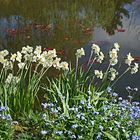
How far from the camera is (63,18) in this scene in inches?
453

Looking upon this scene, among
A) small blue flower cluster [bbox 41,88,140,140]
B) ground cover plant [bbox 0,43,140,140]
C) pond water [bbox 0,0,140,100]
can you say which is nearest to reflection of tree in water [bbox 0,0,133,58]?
pond water [bbox 0,0,140,100]

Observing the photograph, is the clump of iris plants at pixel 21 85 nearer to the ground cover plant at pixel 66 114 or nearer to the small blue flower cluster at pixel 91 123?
the ground cover plant at pixel 66 114

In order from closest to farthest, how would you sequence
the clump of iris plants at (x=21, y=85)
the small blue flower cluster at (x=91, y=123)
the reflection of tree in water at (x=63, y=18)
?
the small blue flower cluster at (x=91, y=123) < the clump of iris plants at (x=21, y=85) < the reflection of tree in water at (x=63, y=18)

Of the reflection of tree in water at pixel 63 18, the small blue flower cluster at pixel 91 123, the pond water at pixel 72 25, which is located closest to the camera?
the small blue flower cluster at pixel 91 123

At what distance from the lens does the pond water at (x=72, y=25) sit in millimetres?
9478

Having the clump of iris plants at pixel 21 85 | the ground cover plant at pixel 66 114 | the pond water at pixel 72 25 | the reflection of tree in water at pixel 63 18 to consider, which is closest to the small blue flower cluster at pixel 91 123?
the ground cover plant at pixel 66 114

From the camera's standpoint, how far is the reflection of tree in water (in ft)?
32.4

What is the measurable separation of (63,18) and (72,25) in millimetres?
617

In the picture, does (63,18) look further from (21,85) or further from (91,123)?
(91,123)

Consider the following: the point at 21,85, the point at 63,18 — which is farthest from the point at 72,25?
the point at 21,85

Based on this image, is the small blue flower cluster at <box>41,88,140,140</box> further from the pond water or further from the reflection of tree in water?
the reflection of tree in water

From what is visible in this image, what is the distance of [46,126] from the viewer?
431 cm

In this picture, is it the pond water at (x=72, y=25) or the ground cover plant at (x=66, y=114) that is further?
the pond water at (x=72, y=25)

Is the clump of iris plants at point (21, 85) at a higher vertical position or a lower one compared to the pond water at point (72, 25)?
higher
